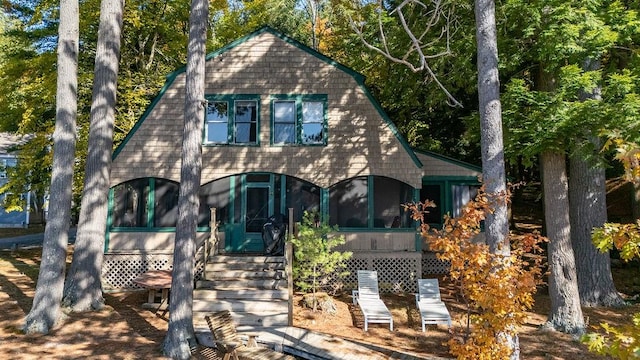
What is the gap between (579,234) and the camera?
36.3ft

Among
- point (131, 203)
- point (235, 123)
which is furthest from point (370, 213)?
point (131, 203)

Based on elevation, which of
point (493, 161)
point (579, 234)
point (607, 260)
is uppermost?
point (493, 161)

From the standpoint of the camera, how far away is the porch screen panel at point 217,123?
13.4m

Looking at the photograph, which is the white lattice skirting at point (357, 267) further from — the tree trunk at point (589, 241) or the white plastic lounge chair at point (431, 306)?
the tree trunk at point (589, 241)

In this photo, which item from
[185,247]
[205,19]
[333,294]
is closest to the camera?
[185,247]

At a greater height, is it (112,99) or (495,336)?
(112,99)

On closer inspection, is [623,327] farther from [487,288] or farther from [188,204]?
[188,204]

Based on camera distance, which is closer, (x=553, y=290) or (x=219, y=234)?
(x=553, y=290)

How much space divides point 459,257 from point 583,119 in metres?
5.43

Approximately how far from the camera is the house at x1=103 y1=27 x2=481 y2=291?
1309cm

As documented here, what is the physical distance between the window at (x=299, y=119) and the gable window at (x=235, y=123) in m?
0.73

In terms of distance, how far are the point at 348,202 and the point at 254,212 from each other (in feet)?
10.7

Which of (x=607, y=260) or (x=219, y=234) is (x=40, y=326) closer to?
(x=219, y=234)

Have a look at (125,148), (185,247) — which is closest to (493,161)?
(185,247)
